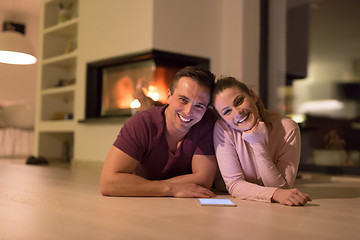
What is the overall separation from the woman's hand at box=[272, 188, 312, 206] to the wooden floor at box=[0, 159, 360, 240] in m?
0.03

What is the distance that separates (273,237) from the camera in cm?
121

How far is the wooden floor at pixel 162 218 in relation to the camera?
4.07ft

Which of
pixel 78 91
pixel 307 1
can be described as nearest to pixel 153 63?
pixel 78 91

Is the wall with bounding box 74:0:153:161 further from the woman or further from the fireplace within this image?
the woman

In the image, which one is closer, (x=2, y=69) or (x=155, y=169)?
(x=155, y=169)

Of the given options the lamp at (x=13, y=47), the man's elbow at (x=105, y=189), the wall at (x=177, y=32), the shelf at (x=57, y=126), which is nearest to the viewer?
the man's elbow at (x=105, y=189)

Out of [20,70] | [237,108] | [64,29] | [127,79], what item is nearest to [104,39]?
[127,79]

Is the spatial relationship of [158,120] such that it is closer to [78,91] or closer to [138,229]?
[138,229]

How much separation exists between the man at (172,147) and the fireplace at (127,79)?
118 centimetres

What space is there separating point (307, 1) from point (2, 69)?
5374mm

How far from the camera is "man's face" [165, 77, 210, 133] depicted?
1853 mm

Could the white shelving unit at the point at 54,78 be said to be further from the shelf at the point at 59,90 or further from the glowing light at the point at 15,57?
the glowing light at the point at 15,57

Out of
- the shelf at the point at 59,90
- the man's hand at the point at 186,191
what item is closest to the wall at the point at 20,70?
the shelf at the point at 59,90

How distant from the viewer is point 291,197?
1759 millimetres
